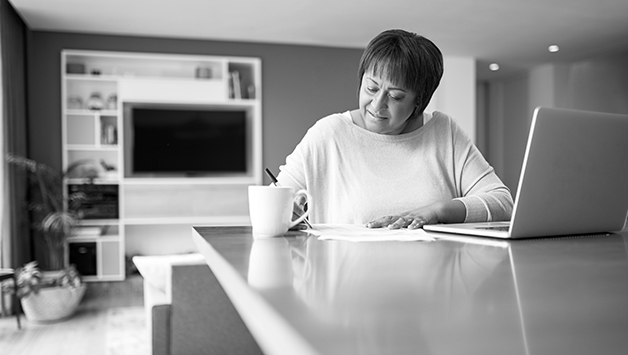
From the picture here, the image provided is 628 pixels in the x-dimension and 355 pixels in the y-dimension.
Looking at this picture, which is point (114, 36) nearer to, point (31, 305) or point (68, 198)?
point (68, 198)

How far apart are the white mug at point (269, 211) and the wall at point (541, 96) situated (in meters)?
6.85

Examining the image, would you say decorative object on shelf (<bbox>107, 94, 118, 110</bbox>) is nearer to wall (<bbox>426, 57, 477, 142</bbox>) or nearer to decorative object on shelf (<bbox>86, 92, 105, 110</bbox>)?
decorative object on shelf (<bbox>86, 92, 105, 110</bbox>)

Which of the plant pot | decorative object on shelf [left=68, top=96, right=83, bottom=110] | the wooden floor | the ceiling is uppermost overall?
the ceiling

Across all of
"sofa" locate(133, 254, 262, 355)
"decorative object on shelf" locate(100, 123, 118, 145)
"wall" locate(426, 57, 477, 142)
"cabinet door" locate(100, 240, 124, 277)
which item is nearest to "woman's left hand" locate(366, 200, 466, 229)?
"sofa" locate(133, 254, 262, 355)

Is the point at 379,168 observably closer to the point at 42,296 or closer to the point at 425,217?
the point at 425,217

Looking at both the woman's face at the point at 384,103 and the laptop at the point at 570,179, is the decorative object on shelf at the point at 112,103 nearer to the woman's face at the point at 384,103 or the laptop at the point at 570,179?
the woman's face at the point at 384,103

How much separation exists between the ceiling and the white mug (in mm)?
3640

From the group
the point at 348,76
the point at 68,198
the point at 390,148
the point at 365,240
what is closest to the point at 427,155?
the point at 390,148

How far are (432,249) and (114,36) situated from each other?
528 cm

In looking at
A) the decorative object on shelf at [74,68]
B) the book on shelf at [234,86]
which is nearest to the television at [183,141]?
the book on shelf at [234,86]

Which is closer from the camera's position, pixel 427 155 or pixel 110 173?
pixel 427 155

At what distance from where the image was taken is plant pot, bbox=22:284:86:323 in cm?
387

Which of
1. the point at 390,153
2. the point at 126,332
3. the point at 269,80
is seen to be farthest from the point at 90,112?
the point at 390,153

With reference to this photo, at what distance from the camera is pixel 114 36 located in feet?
18.0
